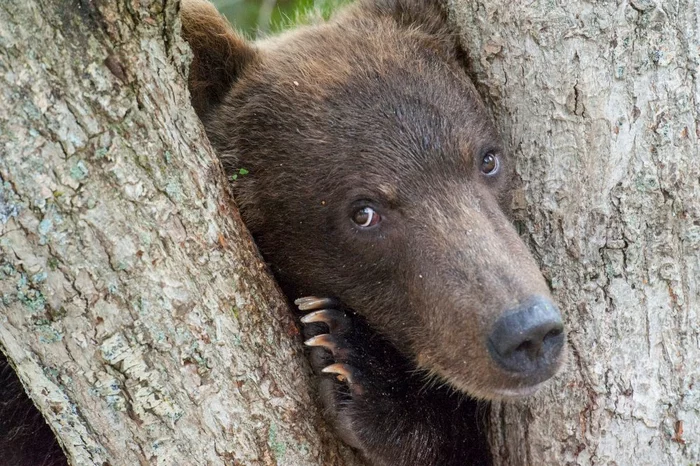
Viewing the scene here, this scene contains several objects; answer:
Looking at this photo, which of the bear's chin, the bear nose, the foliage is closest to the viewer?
the bear nose

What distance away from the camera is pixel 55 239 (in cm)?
251

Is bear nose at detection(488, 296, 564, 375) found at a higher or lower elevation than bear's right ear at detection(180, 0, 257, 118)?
lower

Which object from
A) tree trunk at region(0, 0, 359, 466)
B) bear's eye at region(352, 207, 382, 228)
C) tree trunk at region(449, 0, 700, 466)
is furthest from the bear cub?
tree trunk at region(0, 0, 359, 466)

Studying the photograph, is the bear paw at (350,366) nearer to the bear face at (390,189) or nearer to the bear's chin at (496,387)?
the bear face at (390,189)

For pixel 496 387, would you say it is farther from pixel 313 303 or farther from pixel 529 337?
pixel 313 303

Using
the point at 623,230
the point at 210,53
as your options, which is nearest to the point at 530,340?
the point at 623,230

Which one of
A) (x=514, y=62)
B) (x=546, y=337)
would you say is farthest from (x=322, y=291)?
(x=514, y=62)

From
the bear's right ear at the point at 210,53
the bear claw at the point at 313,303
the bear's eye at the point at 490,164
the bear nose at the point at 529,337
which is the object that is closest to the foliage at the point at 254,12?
the bear's right ear at the point at 210,53

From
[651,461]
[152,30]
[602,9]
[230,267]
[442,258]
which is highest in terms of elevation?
[152,30]

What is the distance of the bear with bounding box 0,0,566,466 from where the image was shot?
331cm

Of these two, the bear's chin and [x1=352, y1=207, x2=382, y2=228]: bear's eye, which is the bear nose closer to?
the bear's chin

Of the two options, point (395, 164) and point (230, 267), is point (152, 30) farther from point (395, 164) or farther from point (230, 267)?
point (395, 164)

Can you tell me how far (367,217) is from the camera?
3.63 metres

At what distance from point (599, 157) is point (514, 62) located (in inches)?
24.1
